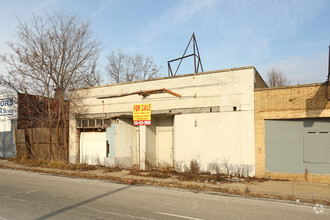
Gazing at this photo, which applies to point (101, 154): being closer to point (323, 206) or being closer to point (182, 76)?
point (182, 76)

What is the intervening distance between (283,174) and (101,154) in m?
10.2

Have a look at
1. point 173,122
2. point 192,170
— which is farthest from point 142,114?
point 192,170

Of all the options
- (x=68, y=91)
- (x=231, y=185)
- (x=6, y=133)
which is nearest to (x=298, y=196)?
(x=231, y=185)

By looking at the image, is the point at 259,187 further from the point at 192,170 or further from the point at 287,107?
the point at 287,107

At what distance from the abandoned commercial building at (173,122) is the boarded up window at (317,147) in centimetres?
216

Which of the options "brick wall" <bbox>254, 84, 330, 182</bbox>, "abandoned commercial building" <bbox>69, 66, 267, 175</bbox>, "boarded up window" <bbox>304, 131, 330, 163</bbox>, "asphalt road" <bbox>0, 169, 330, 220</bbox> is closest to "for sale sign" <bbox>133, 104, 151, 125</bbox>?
"abandoned commercial building" <bbox>69, 66, 267, 175</bbox>

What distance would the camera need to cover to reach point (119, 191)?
892cm

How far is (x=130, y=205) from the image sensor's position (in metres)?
6.98

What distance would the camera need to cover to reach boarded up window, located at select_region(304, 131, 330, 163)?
10.2 m

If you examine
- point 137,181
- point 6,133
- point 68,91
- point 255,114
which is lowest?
point 137,181

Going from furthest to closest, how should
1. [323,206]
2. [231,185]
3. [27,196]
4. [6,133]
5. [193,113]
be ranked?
[6,133] < [193,113] < [231,185] < [27,196] < [323,206]

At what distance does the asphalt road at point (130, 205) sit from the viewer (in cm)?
611

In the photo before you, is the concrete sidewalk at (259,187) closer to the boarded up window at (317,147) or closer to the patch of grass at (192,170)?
the patch of grass at (192,170)

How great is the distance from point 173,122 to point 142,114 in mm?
1822
